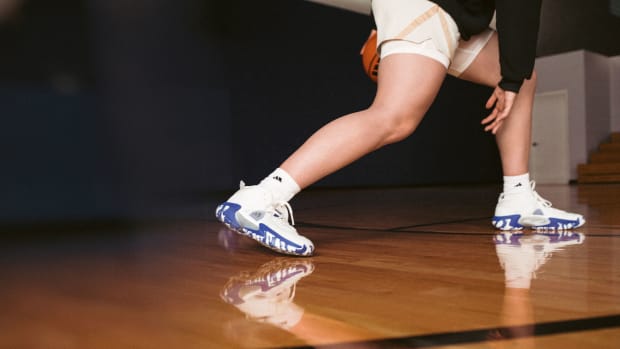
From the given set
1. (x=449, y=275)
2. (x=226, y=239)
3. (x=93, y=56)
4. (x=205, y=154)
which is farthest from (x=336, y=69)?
(x=449, y=275)

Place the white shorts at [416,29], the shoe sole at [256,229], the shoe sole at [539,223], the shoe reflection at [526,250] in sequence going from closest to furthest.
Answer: the shoe reflection at [526,250] < the shoe sole at [256,229] < the white shorts at [416,29] < the shoe sole at [539,223]

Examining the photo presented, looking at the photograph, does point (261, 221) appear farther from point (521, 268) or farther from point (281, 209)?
point (521, 268)

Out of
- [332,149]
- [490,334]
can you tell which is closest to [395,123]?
[332,149]

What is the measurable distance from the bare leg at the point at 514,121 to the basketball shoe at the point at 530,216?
68 mm

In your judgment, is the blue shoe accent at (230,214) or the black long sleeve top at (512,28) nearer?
the blue shoe accent at (230,214)

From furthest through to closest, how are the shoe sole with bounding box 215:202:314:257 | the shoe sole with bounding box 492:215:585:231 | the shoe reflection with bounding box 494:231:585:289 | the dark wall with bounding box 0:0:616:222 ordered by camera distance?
the dark wall with bounding box 0:0:616:222 → the shoe sole with bounding box 492:215:585:231 → the shoe sole with bounding box 215:202:314:257 → the shoe reflection with bounding box 494:231:585:289

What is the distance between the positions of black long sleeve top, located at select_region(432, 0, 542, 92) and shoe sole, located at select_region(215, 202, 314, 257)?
1.85ft

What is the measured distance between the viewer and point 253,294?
1.96ft

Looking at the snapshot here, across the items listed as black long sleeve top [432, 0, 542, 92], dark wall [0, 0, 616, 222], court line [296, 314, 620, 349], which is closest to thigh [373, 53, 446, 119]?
black long sleeve top [432, 0, 542, 92]

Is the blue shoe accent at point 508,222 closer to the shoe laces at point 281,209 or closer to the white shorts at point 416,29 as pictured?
the white shorts at point 416,29

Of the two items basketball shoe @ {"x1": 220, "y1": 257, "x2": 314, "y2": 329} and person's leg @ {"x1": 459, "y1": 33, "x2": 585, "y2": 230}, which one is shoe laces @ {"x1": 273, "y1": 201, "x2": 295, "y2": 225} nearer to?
basketball shoe @ {"x1": 220, "y1": 257, "x2": 314, "y2": 329}

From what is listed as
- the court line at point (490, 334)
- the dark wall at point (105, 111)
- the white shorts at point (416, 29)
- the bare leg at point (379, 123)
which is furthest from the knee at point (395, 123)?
the dark wall at point (105, 111)

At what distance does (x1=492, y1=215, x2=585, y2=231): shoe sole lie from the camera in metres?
1.16

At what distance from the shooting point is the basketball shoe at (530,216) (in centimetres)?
116
